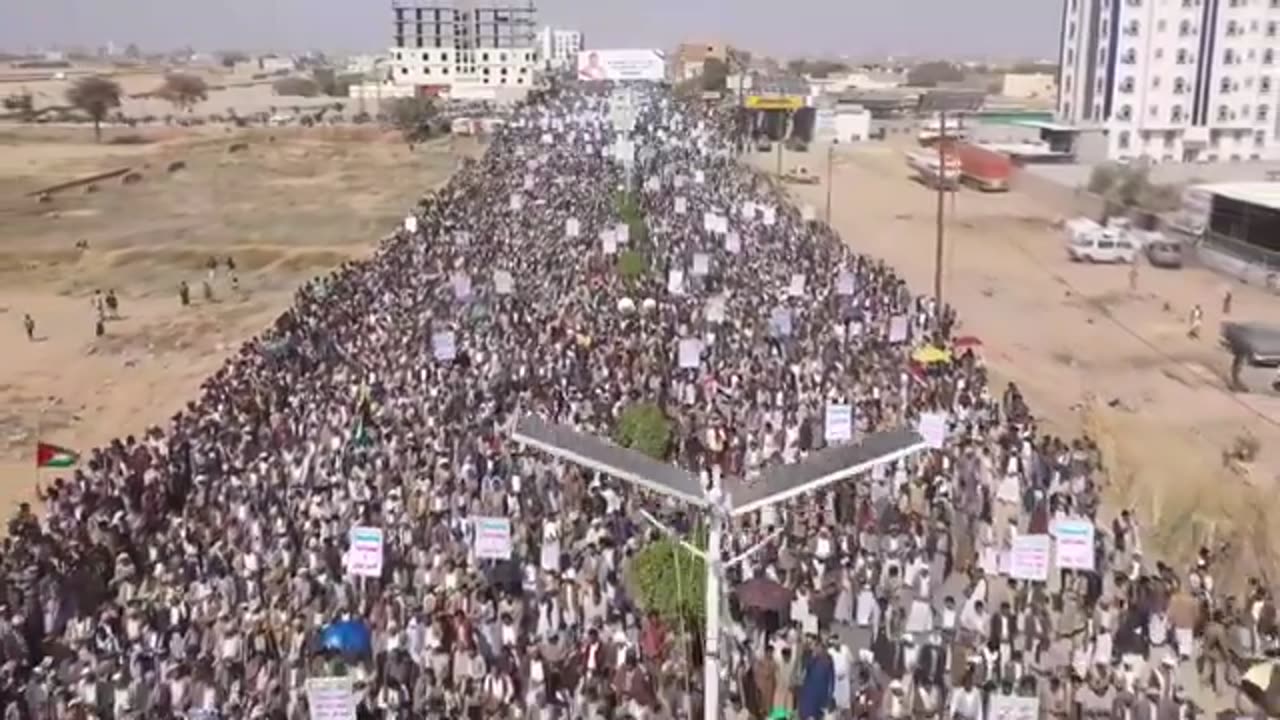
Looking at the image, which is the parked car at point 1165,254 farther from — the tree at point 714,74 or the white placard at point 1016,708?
the tree at point 714,74

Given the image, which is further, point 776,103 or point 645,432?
point 776,103

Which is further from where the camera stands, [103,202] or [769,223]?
[103,202]

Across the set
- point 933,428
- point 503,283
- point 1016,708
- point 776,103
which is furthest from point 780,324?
point 776,103

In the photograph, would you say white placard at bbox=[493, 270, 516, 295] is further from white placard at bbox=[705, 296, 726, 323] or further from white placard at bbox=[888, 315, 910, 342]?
white placard at bbox=[888, 315, 910, 342]

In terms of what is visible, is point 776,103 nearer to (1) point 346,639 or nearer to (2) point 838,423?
(2) point 838,423

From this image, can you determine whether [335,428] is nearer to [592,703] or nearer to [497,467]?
[497,467]

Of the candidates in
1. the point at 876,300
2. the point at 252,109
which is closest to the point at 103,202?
the point at 876,300
